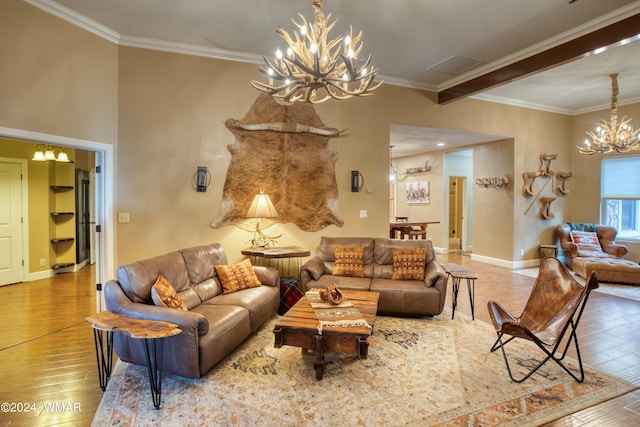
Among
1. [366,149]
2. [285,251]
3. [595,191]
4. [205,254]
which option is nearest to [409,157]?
[595,191]

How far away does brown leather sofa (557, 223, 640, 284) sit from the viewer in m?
5.59

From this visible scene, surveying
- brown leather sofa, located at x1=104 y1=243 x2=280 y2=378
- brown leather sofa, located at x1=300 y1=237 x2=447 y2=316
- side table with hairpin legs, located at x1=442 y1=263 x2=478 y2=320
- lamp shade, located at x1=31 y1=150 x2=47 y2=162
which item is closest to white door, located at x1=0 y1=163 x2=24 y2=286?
lamp shade, located at x1=31 y1=150 x2=47 y2=162

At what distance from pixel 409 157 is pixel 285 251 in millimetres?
6827

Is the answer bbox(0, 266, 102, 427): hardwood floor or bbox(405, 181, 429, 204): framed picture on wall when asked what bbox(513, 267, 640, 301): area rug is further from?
bbox(0, 266, 102, 427): hardwood floor

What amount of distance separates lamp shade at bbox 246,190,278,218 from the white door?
440cm

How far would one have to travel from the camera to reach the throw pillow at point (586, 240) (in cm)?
639

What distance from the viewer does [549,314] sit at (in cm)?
289

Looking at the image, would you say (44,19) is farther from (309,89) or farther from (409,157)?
(409,157)

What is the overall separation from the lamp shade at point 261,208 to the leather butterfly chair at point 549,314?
8.96ft

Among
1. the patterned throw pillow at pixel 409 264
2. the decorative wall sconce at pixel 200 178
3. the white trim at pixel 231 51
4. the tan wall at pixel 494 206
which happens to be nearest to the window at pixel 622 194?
the tan wall at pixel 494 206

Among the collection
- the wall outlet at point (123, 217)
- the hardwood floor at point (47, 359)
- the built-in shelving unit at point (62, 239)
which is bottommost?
the hardwood floor at point (47, 359)

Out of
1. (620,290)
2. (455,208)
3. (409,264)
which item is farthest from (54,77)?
(455,208)

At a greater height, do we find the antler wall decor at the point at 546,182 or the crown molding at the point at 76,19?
the crown molding at the point at 76,19

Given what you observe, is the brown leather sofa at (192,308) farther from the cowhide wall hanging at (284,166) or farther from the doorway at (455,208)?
the doorway at (455,208)
